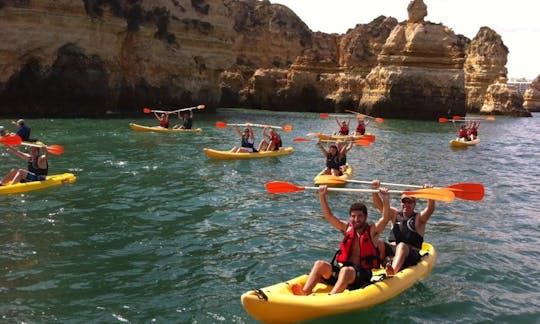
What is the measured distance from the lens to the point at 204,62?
41406 millimetres

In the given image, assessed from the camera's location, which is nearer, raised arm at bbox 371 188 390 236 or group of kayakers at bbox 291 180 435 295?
group of kayakers at bbox 291 180 435 295

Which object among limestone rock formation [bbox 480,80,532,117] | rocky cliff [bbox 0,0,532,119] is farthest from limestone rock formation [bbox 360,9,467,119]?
limestone rock formation [bbox 480,80,532,117]

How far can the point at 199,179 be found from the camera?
46.9 feet

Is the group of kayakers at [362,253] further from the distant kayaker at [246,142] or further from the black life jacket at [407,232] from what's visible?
the distant kayaker at [246,142]

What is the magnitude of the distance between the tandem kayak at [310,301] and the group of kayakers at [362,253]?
13 cm

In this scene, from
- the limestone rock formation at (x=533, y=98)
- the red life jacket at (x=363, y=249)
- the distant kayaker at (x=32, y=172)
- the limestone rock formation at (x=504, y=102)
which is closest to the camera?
the red life jacket at (x=363, y=249)

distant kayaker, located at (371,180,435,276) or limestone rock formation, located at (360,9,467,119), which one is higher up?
limestone rock formation, located at (360,9,467,119)

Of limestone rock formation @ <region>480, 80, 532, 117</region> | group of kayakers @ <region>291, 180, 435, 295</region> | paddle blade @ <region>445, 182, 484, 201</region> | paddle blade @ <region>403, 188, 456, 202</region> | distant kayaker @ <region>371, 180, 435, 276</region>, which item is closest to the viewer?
group of kayakers @ <region>291, 180, 435, 295</region>

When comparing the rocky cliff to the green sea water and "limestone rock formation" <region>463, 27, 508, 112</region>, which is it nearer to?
"limestone rock formation" <region>463, 27, 508, 112</region>

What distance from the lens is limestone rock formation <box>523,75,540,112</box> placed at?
82.6 meters

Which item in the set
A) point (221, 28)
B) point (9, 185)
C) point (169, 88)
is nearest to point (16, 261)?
point (9, 185)

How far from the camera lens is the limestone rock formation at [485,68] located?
209ft

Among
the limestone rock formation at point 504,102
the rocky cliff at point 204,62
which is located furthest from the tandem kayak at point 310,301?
the limestone rock formation at point 504,102

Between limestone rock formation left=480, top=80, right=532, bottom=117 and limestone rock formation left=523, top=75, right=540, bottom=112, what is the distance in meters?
24.3
